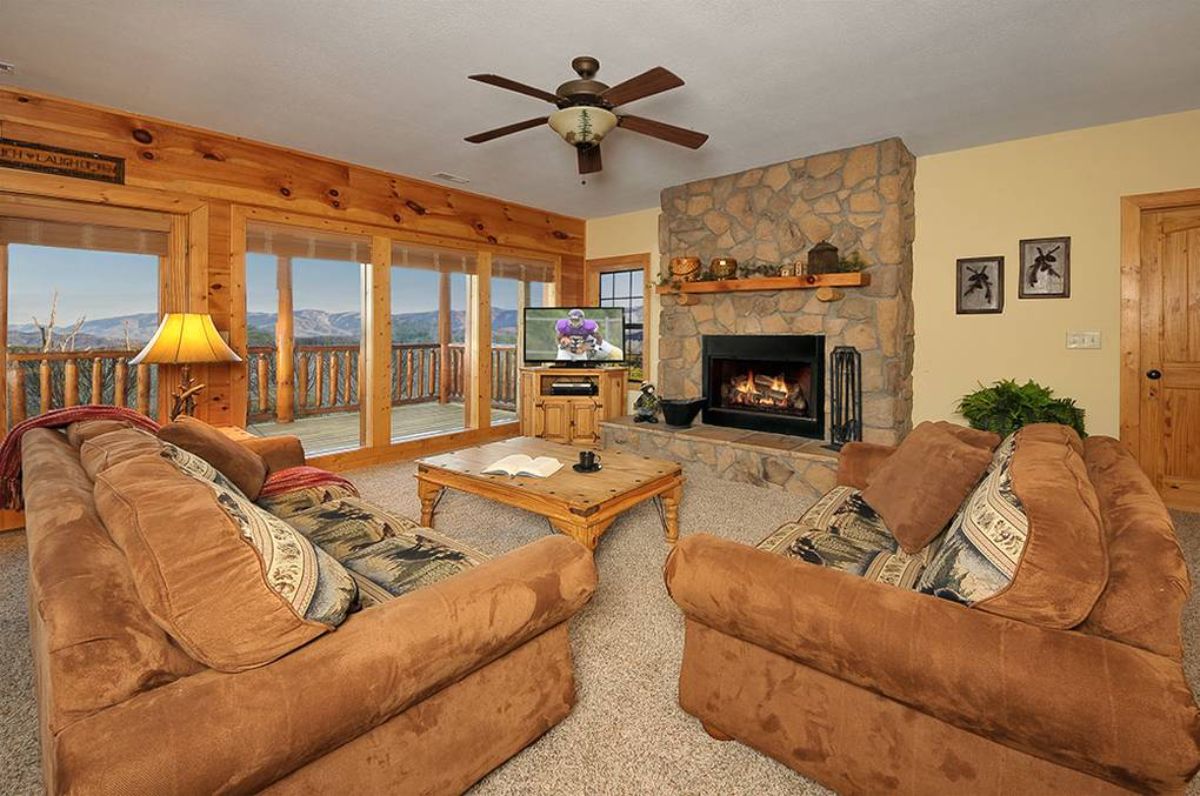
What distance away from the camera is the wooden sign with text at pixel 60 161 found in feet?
10.5

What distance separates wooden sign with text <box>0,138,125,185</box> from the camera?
3.20 metres

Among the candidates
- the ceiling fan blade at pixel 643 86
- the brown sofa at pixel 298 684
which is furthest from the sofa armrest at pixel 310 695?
the ceiling fan blade at pixel 643 86

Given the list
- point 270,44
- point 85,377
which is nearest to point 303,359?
point 85,377

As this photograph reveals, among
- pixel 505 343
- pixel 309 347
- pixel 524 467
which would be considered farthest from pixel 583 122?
pixel 309 347

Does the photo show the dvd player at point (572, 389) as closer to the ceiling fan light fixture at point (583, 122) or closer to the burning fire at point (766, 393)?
the burning fire at point (766, 393)

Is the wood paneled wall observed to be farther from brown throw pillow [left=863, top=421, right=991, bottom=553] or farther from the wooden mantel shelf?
brown throw pillow [left=863, top=421, right=991, bottom=553]

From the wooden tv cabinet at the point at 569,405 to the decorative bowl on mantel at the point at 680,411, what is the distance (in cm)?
79

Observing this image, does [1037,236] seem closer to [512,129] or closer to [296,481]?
[512,129]

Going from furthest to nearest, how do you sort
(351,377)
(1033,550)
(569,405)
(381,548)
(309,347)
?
1. (351,377)
2. (309,347)
3. (569,405)
4. (381,548)
5. (1033,550)

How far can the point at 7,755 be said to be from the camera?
1536 millimetres

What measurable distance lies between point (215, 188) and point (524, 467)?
3.07 m

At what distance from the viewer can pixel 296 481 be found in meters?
2.63

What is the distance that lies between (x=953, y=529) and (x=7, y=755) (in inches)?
104

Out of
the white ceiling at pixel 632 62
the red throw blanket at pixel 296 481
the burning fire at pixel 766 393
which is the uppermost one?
the white ceiling at pixel 632 62
